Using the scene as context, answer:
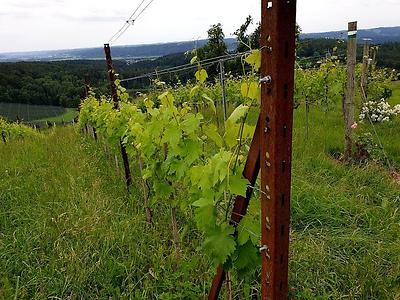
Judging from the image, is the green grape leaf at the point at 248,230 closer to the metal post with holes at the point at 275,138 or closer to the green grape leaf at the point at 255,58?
the metal post with holes at the point at 275,138

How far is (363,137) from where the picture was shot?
6262 mm

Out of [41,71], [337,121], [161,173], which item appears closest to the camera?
[161,173]

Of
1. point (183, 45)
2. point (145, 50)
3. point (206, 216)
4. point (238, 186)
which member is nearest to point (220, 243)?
point (206, 216)

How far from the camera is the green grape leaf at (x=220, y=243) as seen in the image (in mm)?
1667

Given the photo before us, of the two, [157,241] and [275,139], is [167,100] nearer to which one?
[275,139]

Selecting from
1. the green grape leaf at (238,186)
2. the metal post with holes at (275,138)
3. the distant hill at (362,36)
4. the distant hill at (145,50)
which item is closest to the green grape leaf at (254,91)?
the metal post with holes at (275,138)

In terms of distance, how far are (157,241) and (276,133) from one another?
2650 mm

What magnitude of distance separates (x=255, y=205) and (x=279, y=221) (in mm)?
588

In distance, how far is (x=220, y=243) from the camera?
169cm

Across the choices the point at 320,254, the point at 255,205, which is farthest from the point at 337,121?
the point at 255,205

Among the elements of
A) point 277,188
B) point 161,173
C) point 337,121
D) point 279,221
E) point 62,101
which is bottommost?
point 62,101

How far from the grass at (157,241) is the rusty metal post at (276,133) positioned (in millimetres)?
885

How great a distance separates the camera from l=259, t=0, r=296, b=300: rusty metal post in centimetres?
107

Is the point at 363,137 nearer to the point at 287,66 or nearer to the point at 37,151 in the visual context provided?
the point at 287,66
